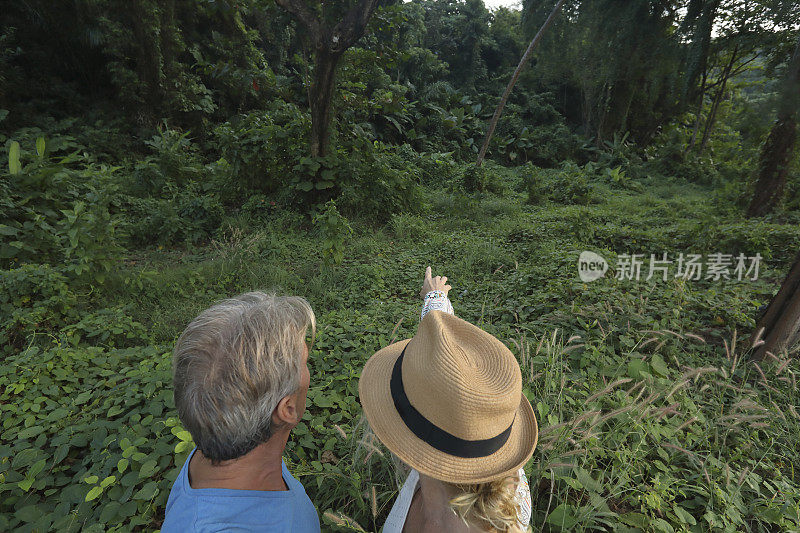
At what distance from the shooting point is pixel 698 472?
6.07 ft

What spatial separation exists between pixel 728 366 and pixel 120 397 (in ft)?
14.4

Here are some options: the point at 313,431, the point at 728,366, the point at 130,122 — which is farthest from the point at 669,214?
the point at 130,122

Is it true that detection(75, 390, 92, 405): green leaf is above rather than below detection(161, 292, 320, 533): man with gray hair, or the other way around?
below

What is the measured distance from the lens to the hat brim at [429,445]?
98 cm

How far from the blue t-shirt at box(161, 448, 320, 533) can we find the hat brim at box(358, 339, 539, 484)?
1.32 feet

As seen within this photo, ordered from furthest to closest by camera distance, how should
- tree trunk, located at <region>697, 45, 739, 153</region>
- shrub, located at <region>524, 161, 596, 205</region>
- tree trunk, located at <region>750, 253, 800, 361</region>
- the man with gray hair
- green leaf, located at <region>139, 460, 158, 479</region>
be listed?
tree trunk, located at <region>697, 45, 739, 153</region>, shrub, located at <region>524, 161, 596, 205</region>, tree trunk, located at <region>750, 253, 800, 361</region>, green leaf, located at <region>139, 460, 158, 479</region>, the man with gray hair

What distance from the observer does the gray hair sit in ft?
3.48

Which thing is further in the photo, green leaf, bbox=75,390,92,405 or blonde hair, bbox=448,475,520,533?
green leaf, bbox=75,390,92,405

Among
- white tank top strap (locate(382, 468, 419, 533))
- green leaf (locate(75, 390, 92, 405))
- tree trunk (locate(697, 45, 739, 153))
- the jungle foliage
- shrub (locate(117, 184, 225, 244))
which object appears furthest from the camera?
tree trunk (locate(697, 45, 739, 153))

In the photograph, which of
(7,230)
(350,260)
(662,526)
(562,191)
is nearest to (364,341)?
(662,526)

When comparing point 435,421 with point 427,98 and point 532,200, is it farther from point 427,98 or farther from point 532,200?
point 427,98

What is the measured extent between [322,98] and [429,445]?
636 centimetres

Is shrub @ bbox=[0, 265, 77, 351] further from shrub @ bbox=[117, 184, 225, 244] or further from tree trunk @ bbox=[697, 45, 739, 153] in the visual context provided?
tree trunk @ bbox=[697, 45, 739, 153]

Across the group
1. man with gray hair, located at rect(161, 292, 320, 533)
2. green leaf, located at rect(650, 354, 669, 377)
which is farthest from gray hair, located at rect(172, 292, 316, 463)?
green leaf, located at rect(650, 354, 669, 377)
